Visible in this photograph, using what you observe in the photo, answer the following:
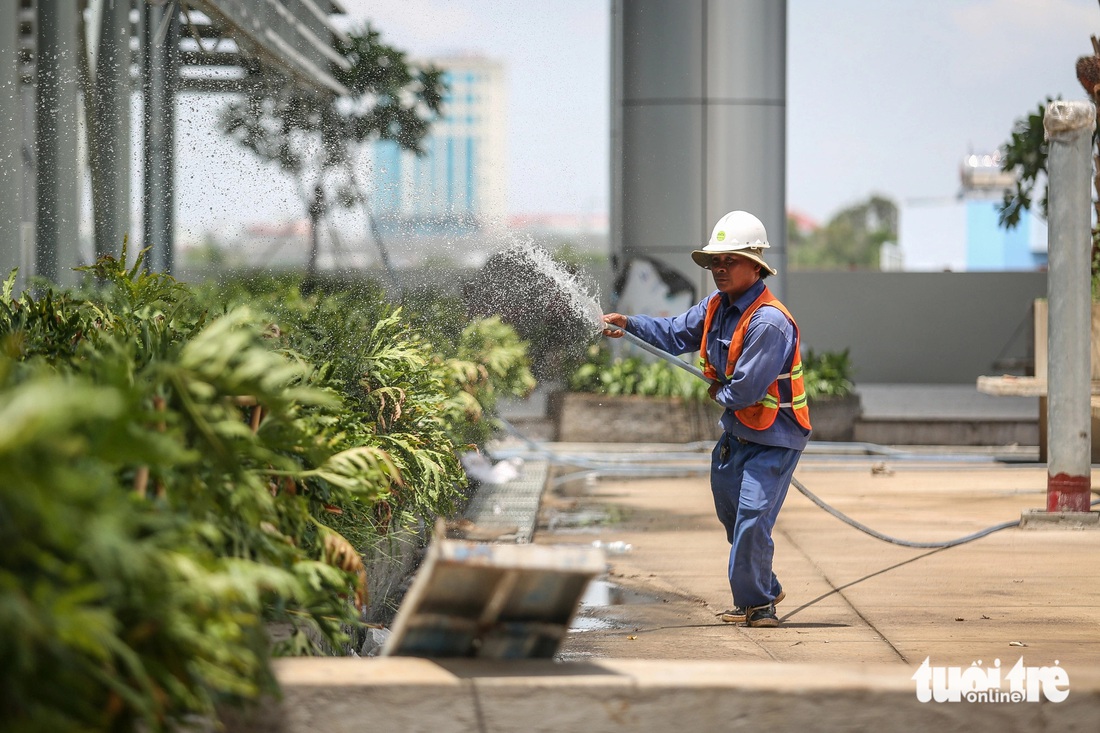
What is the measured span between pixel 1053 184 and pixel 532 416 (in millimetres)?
7483

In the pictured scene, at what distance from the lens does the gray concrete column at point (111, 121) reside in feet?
41.7

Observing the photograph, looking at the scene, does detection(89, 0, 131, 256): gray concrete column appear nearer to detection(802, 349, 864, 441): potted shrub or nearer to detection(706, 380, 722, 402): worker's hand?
detection(802, 349, 864, 441): potted shrub

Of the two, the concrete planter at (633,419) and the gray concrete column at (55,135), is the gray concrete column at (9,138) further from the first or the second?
the concrete planter at (633,419)

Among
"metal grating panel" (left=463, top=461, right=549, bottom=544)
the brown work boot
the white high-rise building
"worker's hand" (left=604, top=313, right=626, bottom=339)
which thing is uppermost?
the white high-rise building

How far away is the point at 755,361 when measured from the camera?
18.4ft

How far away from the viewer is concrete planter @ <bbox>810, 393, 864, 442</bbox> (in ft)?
47.3

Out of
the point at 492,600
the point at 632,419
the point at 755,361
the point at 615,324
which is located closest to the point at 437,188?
the point at 632,419

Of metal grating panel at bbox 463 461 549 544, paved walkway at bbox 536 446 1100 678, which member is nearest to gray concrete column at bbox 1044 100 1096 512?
paved walkway at bbox 536 446 1100 678

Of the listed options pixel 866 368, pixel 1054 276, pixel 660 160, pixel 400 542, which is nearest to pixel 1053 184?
pixel 1054 276

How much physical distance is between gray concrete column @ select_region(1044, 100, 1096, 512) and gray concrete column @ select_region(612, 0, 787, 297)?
22.5 ft

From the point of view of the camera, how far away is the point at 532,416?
14789mm

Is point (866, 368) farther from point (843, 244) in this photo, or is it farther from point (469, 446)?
point (843, 244)

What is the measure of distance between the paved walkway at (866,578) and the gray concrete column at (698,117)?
5.12 meters

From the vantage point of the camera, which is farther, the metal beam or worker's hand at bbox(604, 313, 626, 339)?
the metal beam
